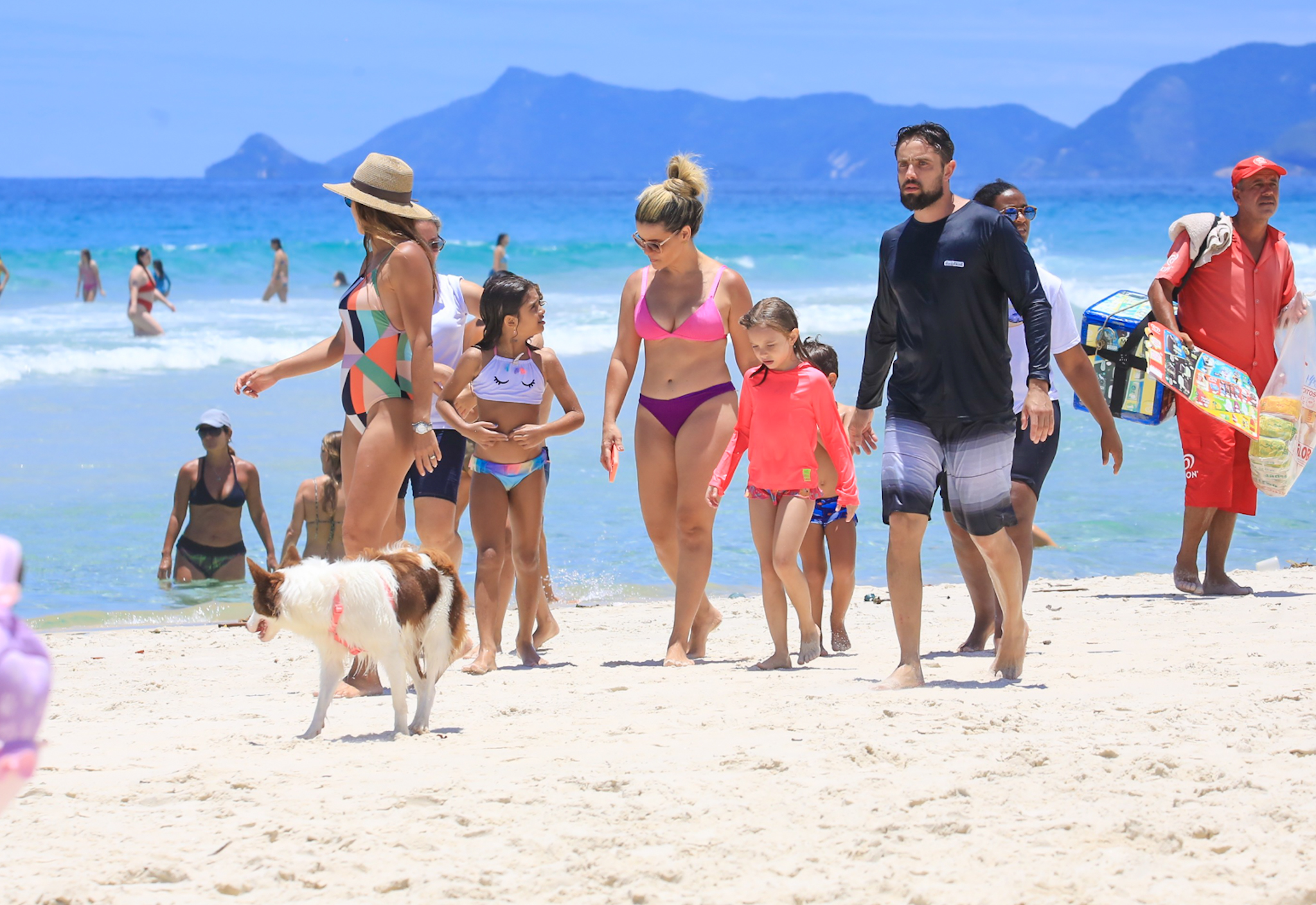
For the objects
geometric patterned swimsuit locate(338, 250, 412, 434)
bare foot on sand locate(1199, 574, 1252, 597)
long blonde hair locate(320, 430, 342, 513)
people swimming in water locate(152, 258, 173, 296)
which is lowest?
bare foot on sand locate(1199, 574, 1252, 597)

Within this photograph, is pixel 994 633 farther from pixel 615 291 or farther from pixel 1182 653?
pixel 615 291

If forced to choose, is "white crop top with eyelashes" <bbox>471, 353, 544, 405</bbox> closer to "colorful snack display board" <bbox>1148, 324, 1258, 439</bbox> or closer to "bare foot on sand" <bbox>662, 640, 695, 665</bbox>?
"bare foot on sand" <bbox>662, 640, 695, 665</bbox>

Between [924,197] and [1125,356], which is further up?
[924,197]

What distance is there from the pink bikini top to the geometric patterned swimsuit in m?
1.14

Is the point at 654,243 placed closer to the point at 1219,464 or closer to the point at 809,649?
the point at 809,649

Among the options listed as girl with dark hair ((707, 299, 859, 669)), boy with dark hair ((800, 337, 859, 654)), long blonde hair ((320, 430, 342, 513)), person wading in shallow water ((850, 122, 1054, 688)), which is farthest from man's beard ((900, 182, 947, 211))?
long blonde hair ((320, 430, 342, 513))

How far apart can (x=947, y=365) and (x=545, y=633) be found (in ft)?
8.68

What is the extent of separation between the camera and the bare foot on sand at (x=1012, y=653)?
4.73 metres

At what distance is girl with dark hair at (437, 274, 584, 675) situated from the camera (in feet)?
18.2

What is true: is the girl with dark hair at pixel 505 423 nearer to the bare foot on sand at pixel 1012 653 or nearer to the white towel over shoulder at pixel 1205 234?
the bare foot on sand at pixel 1012 653

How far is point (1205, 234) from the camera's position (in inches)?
260

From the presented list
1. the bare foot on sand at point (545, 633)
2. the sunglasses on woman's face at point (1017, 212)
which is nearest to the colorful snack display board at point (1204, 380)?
the sunglasses on woman's face at point (1017, 212)

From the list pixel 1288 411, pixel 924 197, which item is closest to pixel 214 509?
pixel 924 197

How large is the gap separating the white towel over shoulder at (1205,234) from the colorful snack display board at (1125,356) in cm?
35
